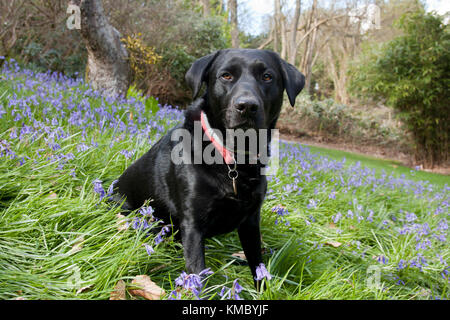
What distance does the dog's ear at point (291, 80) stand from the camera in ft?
7.09

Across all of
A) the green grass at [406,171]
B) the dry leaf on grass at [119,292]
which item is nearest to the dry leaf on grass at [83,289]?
the dry leaf on grass at [119,292]

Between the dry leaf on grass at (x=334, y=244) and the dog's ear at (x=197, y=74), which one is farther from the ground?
the dog's ear at (x=197, y=74)

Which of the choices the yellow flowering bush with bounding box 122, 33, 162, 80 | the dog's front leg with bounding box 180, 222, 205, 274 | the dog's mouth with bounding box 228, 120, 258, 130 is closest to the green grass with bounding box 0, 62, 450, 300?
the dog's front leg with bounding box 180, 222, 205, 274

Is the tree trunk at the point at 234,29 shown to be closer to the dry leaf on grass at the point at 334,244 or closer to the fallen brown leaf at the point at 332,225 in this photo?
A: the fallen brown leaf at the point at 332,225

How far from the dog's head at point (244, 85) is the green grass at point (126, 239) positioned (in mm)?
806

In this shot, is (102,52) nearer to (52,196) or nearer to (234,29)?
(52,196)

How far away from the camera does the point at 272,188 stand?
10.8 ft

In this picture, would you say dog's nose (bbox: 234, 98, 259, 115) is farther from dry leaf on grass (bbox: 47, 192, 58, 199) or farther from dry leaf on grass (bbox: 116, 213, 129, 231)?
dry leaf on grass (bbox: 47, 192, 58, 199)

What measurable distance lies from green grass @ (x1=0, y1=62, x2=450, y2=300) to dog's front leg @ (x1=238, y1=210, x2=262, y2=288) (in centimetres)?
9

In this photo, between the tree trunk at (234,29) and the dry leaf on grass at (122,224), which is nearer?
the dry leaf on grass at (122,224)

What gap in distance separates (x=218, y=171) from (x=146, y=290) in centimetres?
70

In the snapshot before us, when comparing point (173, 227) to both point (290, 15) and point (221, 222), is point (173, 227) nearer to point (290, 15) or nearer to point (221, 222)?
point (221, 222)

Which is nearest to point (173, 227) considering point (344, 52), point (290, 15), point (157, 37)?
point (157, 37)

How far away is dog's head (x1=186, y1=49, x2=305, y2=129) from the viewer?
6.16ft
